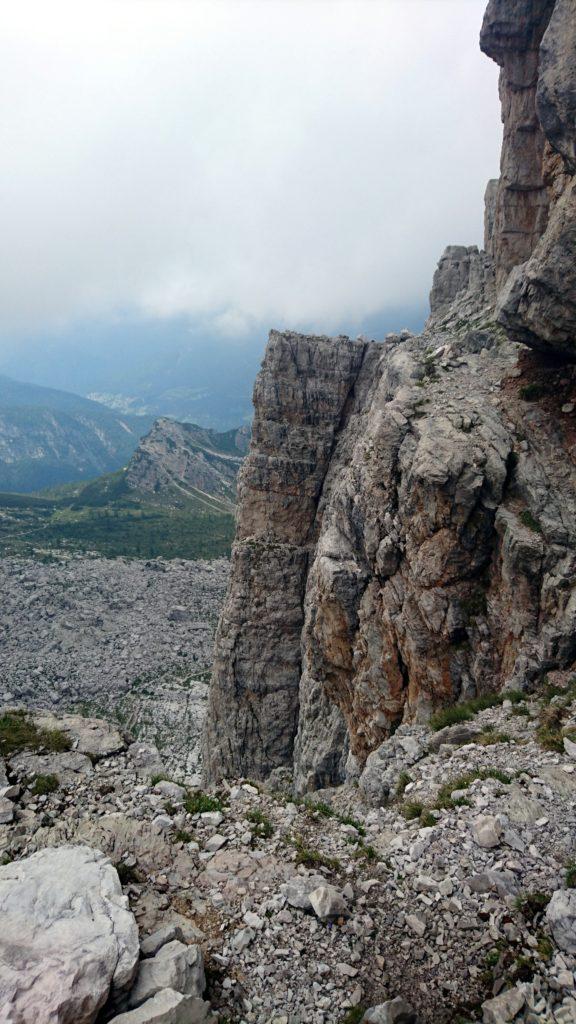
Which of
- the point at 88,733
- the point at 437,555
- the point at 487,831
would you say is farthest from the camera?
the point at 437,555

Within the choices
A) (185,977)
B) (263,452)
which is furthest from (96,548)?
(185,977)

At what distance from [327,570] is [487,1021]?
21473mm

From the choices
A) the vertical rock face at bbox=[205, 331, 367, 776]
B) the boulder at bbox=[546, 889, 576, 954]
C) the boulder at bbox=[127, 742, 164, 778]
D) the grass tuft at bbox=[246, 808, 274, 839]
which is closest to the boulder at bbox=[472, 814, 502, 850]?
the boulder at bbox=[546, 889, 576, 954]

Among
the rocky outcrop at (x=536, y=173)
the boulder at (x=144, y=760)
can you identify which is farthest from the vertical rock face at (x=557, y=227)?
the boulder at (x=144, y=760)

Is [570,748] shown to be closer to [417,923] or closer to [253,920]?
[417,923]

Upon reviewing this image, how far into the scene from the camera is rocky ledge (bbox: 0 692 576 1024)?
7957 mm

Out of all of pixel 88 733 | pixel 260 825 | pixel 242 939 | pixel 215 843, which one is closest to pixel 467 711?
pixel 260 825

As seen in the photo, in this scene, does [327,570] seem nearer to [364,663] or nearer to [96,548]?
[364,663]

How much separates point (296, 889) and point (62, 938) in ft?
14.0

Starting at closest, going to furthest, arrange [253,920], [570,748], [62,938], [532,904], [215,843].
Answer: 1. [62,938]
2. [532,904]
3. [253,920]
4. [215,843]
5. [570,748]

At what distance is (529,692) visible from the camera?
17453 millimetres

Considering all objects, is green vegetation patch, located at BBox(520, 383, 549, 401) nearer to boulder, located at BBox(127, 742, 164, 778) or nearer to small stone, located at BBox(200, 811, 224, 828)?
small stone, located at BBox(200, 811, 224, 828)

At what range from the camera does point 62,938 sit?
8.05m

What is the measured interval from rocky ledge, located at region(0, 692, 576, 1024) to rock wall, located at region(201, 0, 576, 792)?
6.13 meters
